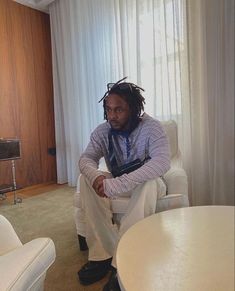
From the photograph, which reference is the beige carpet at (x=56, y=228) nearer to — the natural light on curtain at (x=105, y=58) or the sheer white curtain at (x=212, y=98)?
the natural light on curtain at (x=105, y=58)

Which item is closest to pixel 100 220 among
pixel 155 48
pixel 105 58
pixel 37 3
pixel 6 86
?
pixel 155 48

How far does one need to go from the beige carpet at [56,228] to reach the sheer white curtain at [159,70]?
1.69 feet

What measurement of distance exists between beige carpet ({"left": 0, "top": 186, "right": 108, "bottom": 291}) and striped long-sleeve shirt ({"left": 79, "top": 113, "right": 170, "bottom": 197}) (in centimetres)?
40

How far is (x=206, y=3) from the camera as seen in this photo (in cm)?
100

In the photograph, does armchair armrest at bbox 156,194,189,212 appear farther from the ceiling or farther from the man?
the ceiling

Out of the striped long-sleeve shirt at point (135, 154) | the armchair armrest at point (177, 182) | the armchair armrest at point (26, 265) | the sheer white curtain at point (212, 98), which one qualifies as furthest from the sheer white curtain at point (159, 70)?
the armchair armrest at point (26, 265)

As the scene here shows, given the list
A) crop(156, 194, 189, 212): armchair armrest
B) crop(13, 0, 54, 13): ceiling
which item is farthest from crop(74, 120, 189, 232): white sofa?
crop(13, 0, 54, 13): ceiling

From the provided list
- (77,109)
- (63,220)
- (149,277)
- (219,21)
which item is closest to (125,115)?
(219,21)

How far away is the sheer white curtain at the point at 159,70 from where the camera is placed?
2.68ft

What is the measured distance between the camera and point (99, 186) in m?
0.99

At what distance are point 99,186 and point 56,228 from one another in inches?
27.1

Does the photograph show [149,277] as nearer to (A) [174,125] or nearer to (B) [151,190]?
(B) [151,190]

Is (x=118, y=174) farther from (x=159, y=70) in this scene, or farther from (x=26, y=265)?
(x=159, y=70)

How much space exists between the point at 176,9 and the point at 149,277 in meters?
1.61
